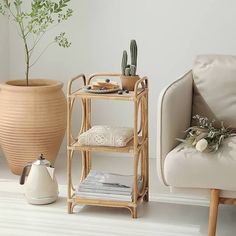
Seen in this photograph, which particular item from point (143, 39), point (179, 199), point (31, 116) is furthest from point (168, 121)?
point (143, 39)

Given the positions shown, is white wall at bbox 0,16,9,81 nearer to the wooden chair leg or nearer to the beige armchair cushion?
the beige armchair cushion

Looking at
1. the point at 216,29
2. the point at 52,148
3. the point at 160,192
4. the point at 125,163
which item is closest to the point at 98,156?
the point at 125,163

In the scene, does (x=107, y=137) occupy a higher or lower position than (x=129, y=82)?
lower

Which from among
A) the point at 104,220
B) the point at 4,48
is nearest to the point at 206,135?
the point at 104,220

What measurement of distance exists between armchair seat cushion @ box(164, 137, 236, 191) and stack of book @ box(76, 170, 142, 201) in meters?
0.43

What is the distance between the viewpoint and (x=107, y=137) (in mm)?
3172

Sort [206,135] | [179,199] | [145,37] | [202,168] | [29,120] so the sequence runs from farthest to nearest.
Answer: [145,37], [29,120], [179,199], [206,135], [202,168]

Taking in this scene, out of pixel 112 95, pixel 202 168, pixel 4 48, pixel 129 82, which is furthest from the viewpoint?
pixel 4 48

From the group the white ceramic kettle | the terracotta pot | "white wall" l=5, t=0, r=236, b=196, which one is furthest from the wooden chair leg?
"white wall" l=5, t=0, r=236, b=196

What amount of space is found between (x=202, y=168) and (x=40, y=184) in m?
0.97

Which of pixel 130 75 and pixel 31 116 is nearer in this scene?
pixel 130 75

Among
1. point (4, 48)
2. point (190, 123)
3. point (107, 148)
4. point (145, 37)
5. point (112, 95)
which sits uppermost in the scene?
point (145, 37)

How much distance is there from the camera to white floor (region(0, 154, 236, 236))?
3023mm

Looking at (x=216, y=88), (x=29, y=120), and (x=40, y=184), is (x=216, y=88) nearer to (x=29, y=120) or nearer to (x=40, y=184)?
(x=40, y=184)
